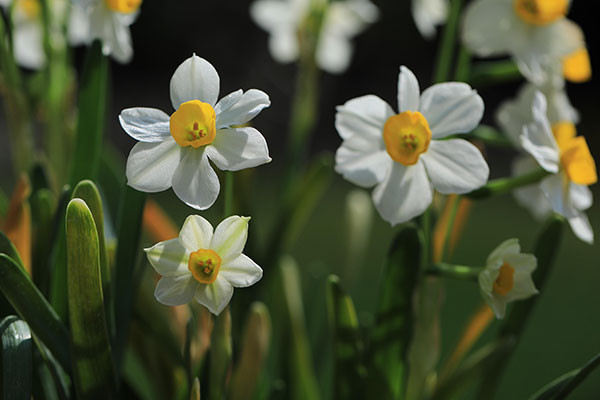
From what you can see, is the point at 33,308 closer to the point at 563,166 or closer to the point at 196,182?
the point at 196,182

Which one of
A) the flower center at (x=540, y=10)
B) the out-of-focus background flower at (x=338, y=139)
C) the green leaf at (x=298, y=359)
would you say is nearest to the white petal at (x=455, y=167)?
the flower center at (x=540, y=10)

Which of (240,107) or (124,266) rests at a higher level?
(240,107)

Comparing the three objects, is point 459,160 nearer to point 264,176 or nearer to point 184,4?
point 264,176

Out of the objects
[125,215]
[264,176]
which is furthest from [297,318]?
[264,176]

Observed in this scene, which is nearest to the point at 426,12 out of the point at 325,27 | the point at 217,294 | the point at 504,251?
the point at 325,27

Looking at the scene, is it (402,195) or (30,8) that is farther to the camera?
(30,8)

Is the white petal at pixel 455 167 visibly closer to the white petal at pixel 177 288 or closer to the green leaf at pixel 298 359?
the white petal at pixel 177 288

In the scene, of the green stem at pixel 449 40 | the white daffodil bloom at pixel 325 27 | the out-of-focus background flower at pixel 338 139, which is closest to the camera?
the green stem at pixel 449 40
